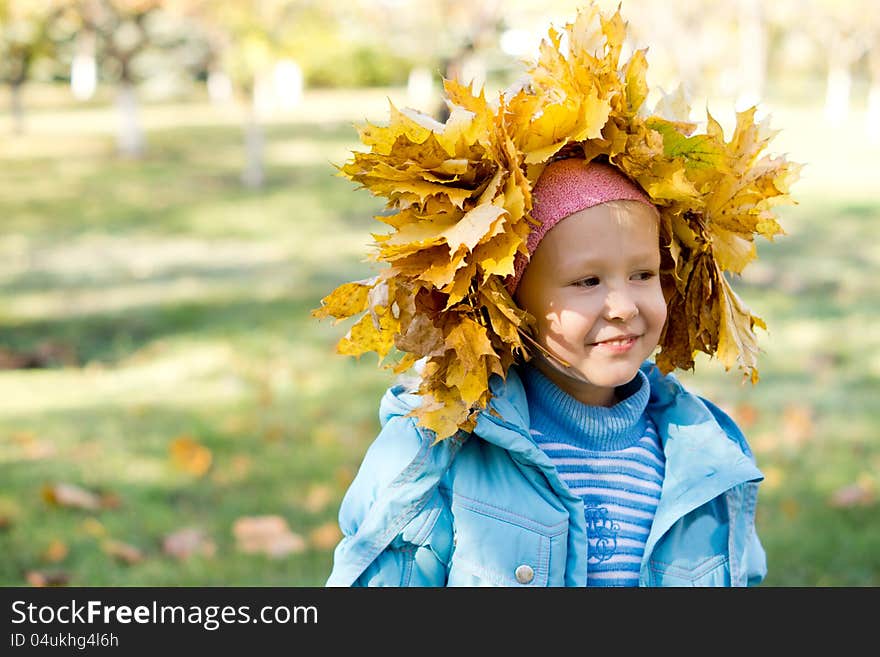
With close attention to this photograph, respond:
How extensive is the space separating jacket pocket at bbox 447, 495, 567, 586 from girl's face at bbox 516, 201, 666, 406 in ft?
1.07

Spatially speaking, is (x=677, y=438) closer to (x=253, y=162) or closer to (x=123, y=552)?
(x=123, y=552)

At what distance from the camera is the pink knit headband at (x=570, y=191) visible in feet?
7.43

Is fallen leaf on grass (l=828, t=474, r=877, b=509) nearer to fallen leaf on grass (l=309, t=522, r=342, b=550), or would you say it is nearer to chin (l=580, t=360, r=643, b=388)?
fallen leaf on grass (l=309, t=522, r=342, b=550)

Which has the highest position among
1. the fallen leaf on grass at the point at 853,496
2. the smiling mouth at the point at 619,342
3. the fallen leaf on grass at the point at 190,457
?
the fallen leaf on grass at the point at 190,457

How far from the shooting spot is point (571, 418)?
2416 mm

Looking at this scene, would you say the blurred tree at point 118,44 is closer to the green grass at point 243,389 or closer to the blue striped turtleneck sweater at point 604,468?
the green grass at point 243,389

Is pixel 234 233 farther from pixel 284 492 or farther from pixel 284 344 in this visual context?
pixel 284 492

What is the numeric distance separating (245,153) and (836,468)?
16.6 meters

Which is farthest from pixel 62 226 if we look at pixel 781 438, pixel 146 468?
pixel 781 438

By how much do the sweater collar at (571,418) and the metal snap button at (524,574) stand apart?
28cm

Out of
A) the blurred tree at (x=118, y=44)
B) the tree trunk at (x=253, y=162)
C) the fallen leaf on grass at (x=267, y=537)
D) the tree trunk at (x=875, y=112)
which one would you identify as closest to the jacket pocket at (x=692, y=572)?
the fallen leaf on grass at (x=267, y=537)

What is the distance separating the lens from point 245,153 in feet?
67.6

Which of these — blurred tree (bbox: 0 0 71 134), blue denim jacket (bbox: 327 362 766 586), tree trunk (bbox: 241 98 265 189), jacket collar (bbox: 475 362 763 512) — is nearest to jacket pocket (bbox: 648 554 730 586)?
blue denim jacket (bbox: 327 362 766 586)

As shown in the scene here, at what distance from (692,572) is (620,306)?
1.92 feet
